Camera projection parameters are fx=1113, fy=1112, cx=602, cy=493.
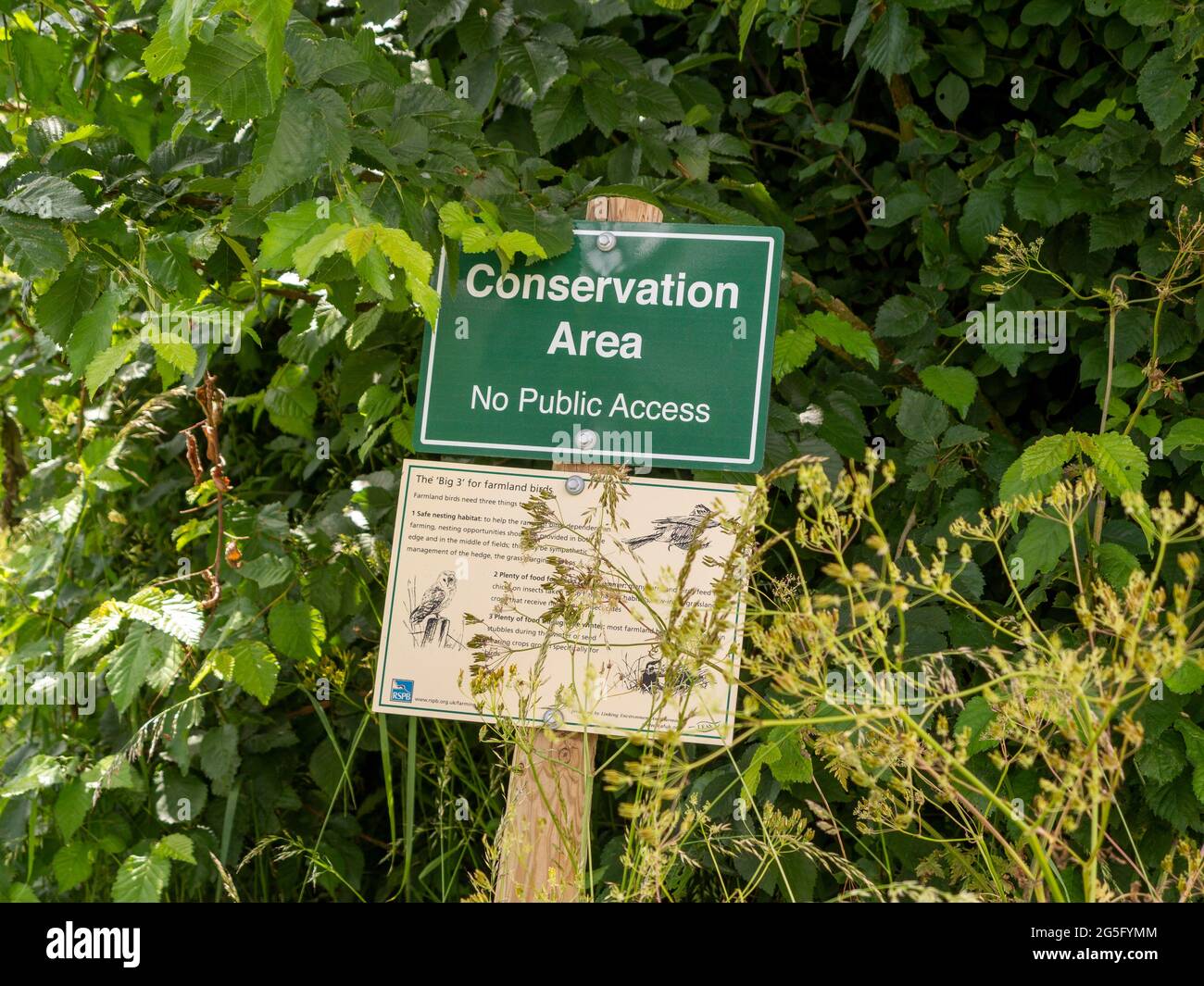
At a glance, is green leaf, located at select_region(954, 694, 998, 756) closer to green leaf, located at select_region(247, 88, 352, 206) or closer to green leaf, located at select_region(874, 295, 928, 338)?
green leaf, located at select_region(874, 295, 928, 338)

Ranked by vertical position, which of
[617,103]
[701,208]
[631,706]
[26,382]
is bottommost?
[631,706]

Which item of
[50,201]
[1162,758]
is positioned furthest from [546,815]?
[50,201]

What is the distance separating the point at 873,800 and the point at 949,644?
533mm

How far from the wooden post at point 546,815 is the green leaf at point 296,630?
626 millimetres

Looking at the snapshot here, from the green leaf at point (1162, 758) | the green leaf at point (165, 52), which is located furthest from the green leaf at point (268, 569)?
the green leaf at point (1162, 758)

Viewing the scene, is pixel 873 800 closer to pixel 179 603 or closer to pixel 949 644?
pixel 949 644

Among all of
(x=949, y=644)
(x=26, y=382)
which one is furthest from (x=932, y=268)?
(x=26, y=382)

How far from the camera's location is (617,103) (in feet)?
7.22

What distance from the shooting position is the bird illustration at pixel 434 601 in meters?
1.77

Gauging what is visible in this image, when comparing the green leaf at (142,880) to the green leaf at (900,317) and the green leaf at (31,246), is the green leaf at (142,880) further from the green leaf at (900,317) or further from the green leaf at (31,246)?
the green leaf at (900,317)

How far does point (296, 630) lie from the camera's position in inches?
85.0
